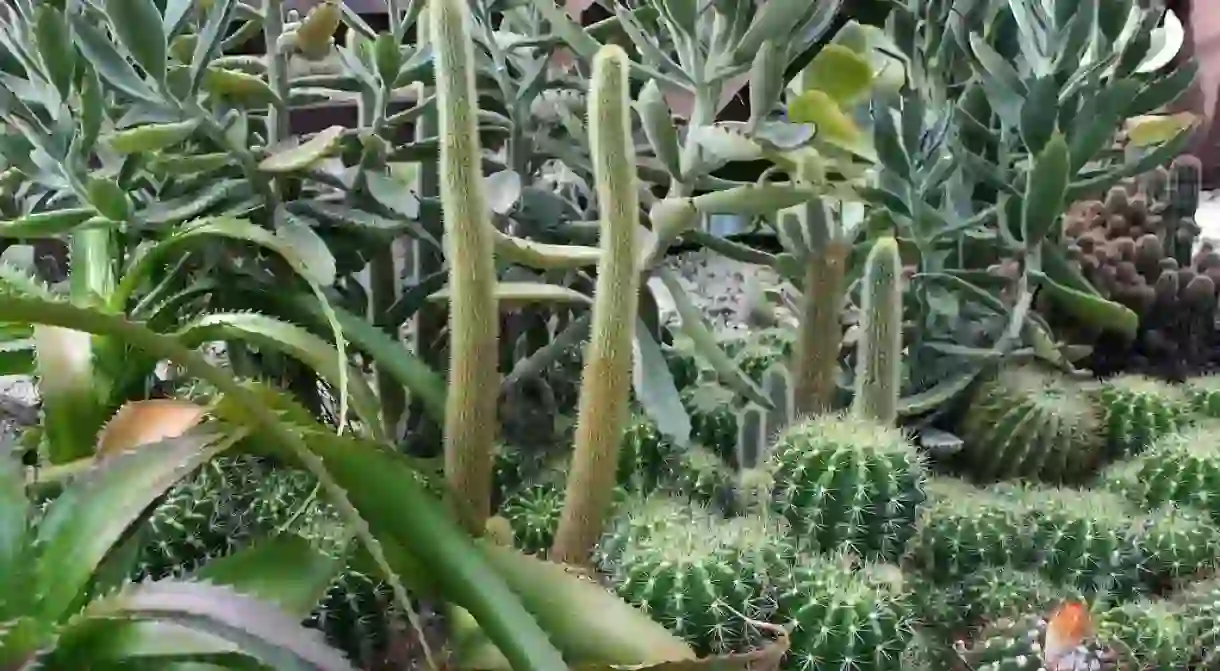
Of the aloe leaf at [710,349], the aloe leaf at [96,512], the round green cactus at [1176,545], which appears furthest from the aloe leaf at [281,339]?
the round green cactus at [1176,545]

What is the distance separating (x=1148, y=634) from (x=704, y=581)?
0.25 metres

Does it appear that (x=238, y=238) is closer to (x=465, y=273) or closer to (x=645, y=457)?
(x=465, y=273)

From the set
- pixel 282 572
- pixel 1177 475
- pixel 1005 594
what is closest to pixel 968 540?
pixel 1005 594

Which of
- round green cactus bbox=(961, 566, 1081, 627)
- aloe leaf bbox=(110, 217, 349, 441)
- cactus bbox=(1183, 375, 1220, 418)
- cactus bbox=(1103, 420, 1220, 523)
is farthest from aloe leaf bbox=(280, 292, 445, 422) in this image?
cactus bbox=(1183, 375, 1220, 418)

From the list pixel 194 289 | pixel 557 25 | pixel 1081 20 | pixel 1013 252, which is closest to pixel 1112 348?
pixel 1013 252

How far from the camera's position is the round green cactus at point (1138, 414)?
0.77 metres

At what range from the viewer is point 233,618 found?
1.24ft

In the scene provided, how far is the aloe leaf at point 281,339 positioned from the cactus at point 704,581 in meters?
0.18

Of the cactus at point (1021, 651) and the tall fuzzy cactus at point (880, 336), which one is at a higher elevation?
the tall fuzzy cactus at point (880, 336)

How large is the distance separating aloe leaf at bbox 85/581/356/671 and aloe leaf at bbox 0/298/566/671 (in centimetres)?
5

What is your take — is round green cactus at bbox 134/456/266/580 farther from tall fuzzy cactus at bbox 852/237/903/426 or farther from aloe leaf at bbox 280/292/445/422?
tall fuzzy cactus at bbox 852/237/903/426

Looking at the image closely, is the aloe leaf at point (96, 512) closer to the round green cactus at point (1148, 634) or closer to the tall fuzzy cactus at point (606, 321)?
the tall fuzzy cactus at point (606, 321)

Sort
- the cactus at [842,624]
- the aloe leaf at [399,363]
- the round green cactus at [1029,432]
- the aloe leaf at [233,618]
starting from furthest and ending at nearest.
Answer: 1. the round green cactus at [1029,432]
2. the aloe leaf at [399,363]
3. the cactus at [842,624]
4. the aloe leaf at [233,618]

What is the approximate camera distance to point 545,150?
0.76m
